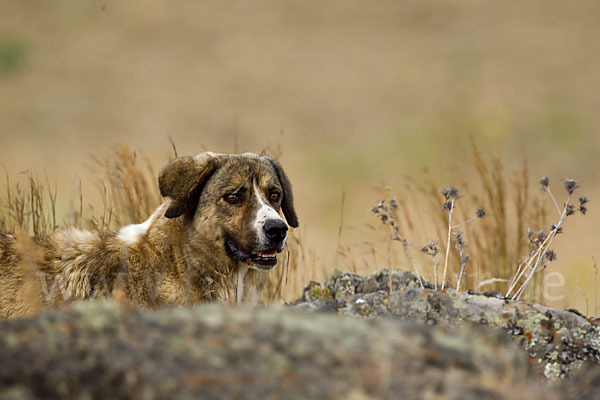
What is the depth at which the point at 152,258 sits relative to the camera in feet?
15.7

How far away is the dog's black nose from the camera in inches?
184

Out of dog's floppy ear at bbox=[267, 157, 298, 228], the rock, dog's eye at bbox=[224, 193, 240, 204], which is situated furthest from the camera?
dog's floppy ear at bbox=[267, 157, 298, 228]

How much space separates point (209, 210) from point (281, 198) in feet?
2.13

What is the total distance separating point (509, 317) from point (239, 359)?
225 cm

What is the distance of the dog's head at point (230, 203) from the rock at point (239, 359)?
93.1 inches

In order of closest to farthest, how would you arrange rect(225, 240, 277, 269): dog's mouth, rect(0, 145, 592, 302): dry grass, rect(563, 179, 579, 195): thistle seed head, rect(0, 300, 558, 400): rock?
rect(0, 300, 558, 400): rock, rect(563, 179, 579, 195): thistle seed head, rect(225, 240, 277, 269): dog's mouth, rect(0, 145, 592, 302): dry grass

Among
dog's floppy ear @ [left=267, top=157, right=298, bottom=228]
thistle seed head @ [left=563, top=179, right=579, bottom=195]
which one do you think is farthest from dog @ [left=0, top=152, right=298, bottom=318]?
thistle seed head @ [left=563, top=179, right=579, bottom=195]

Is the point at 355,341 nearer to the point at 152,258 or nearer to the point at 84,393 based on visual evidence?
the point at 84,393

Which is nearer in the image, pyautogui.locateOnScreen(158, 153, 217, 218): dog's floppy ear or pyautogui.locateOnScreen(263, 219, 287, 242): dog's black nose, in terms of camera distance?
pyautogui.locateOnScreen(263, 219, 287, 242): dog's black nose

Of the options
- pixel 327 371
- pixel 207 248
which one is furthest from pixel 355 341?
pixel 207 248

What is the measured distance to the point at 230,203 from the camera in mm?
4926

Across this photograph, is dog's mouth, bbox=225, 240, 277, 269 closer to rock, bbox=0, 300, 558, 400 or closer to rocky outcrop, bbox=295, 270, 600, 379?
rocky outcrop, bbox=295, 270, 600, 379

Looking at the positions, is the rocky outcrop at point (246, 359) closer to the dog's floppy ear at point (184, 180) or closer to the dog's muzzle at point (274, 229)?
the dog's muzzle at point (274, 229)

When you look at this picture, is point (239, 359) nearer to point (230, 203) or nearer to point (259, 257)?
point (259, 257)
